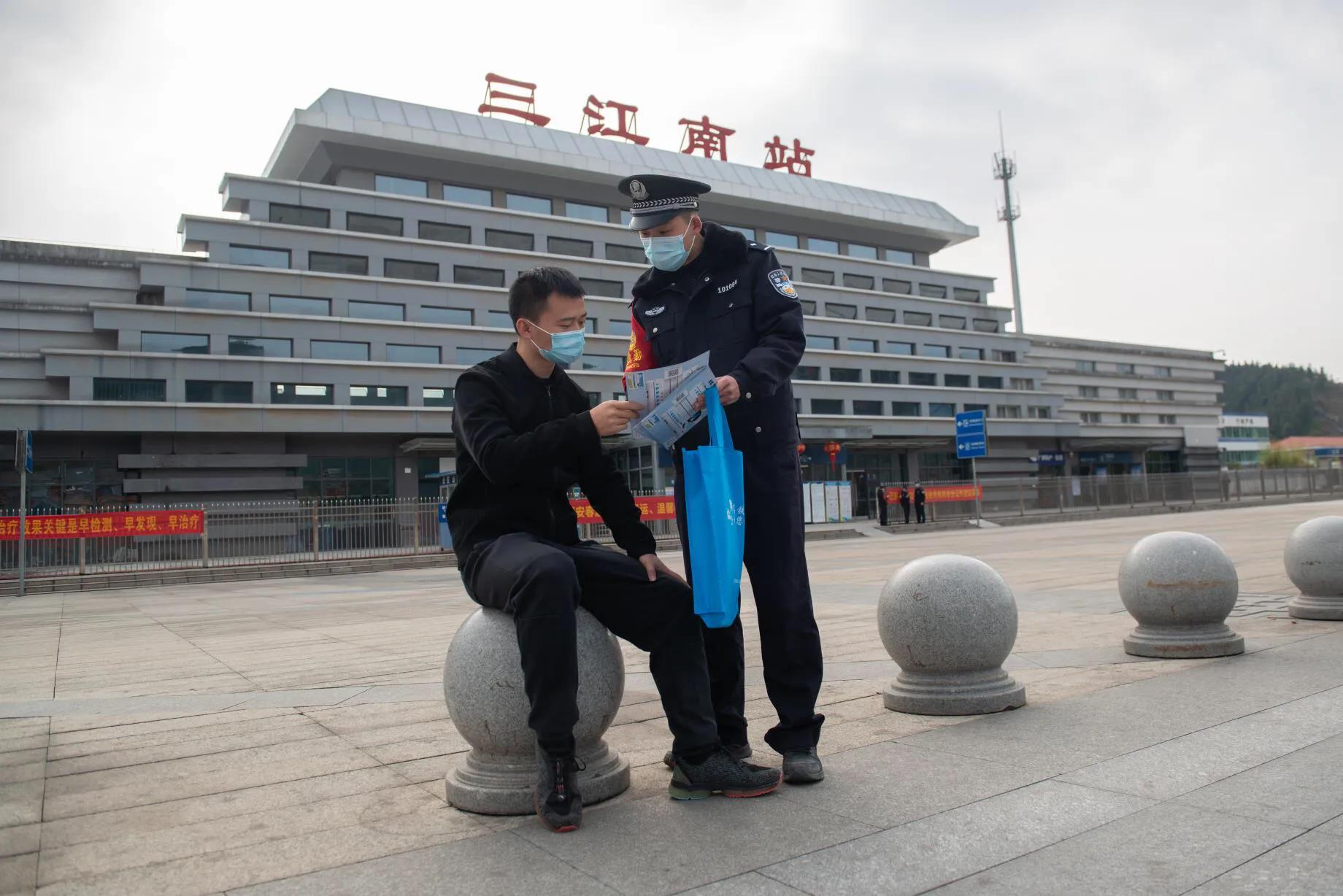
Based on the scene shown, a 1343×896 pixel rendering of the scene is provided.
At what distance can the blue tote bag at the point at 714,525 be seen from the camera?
339 cm

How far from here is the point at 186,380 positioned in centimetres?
3625

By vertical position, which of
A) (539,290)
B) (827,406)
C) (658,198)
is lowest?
(539,290)

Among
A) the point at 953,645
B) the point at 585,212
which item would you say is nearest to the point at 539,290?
the point at 953,645

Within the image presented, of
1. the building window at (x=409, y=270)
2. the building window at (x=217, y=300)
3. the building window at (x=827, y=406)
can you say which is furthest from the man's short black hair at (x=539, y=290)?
the building window at (x=827, y=406)

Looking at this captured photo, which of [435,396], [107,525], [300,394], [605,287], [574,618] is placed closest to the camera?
[574,618]

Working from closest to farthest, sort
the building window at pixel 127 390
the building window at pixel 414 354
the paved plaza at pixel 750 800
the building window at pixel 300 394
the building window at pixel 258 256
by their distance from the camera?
the paved plaza at pixel 750 800
the building window at pixel 127 390
the building window at pixel 300 394
the building window at pixel 258 256
the building window at pixel 414 354

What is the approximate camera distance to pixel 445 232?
1736 inches

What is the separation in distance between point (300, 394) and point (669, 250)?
37636 mm

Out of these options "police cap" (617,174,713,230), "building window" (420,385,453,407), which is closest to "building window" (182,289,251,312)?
"building window" (420,385,453,407)

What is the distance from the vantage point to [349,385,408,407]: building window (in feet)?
130

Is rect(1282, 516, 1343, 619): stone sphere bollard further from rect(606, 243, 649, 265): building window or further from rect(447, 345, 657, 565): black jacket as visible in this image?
rect(606, 243, 649, 265): building window

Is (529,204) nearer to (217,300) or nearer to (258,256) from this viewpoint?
(258,256)

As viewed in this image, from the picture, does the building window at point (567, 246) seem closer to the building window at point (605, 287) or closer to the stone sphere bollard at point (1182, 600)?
the building window at point (605, 287)

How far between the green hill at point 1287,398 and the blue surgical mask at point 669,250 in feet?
470
